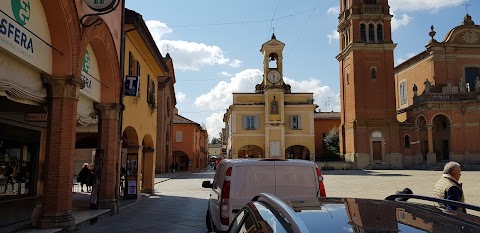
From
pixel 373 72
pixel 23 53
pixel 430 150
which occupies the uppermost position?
pixel 373 72

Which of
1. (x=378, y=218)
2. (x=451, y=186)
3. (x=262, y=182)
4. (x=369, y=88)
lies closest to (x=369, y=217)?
(x=378, y=218)

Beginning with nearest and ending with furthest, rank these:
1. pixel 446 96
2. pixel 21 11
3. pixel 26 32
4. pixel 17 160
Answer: pixel 21 11, pixel 26 32, pixel 17 160, pixel 446 96

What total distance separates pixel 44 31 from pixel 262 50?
4599cm

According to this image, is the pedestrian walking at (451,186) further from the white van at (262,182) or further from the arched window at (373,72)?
the arched window at (373,72)

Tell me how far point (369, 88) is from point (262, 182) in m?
47.2

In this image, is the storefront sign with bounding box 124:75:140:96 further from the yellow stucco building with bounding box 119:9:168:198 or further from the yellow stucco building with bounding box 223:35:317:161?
the yellow stucco building with bounding box 223:35:317:161

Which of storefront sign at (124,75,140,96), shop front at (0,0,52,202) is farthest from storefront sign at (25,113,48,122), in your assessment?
storefront sign at (124,75,140,96)

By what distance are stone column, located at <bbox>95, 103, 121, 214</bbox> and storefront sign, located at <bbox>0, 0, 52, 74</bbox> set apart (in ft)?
11.8

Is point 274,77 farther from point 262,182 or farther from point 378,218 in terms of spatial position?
point 378,218

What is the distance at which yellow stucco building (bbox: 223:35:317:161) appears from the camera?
5038 cm

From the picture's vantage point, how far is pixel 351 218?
241cm

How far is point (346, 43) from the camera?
54.8 m

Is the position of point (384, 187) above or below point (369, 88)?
below

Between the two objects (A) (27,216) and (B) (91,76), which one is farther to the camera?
(B) (91,76)
